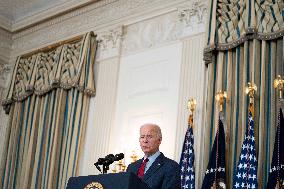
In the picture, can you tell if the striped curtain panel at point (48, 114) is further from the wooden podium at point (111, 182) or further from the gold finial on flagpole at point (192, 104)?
the wooden podium at point (111, 182)

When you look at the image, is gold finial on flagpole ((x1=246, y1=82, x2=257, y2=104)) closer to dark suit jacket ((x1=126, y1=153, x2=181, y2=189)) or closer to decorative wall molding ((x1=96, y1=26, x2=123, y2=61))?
dark suit jacket ((x1=126, y1=153, x2=181, y2=189))

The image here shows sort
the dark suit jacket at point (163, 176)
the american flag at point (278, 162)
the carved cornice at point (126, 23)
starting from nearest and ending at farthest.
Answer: the dark suit jacket at point (163, 176) < the american flag at point (278, 162) < the carved cornice at point (126, 23)

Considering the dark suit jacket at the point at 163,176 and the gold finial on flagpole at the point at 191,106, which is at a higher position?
the gold finial on flagpole at the point at 191,106

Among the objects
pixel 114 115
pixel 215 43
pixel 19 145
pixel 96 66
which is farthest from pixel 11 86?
pixel 215 43

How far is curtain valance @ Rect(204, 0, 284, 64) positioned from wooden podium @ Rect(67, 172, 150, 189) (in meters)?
3.90

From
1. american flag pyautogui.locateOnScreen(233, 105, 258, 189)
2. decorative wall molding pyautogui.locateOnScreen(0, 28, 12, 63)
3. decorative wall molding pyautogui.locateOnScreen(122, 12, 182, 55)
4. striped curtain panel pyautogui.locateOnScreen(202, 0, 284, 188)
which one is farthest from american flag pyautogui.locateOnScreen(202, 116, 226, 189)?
decorative wall molding pyautogui.locateOnScreen(0, 28, 12, 63)

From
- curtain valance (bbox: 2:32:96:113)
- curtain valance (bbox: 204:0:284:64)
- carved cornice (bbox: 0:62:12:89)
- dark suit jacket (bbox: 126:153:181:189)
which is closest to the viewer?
dark suit jacket (bbox: 126:153:181:189)

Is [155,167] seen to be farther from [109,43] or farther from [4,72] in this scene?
[4,72]

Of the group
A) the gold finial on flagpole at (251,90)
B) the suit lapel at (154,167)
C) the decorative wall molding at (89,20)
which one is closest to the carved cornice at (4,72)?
the decorative wall molding at (89,20)

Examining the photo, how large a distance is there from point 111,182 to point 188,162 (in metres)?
3.41

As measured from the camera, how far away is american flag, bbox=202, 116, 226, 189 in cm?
762

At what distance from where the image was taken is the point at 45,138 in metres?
10.8

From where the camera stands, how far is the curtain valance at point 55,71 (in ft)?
34.5

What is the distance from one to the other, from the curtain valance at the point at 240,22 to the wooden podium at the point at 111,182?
3.90 m
